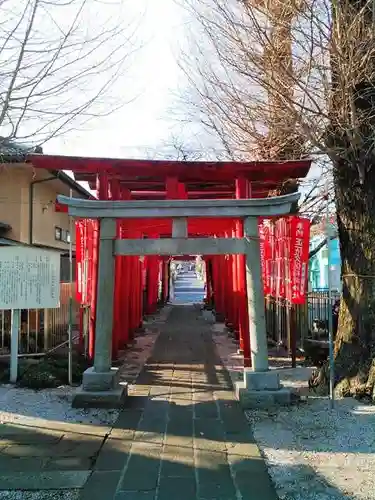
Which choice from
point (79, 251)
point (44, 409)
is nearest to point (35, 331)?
point (79, 251)

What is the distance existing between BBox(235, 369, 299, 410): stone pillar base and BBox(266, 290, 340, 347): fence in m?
3.25

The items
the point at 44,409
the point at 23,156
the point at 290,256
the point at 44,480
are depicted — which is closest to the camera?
the point at 44,480

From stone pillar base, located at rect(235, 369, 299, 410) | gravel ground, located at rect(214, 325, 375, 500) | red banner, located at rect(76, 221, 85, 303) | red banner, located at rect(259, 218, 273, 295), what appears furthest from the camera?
red banner, located at rect(259, 218, 273, 295)

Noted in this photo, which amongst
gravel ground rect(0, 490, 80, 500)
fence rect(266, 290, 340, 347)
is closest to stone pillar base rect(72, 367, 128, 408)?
gravel ground rect(0, 490, 80, 500)

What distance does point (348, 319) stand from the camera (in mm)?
7754

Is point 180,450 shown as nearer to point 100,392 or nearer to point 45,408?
point 100,392

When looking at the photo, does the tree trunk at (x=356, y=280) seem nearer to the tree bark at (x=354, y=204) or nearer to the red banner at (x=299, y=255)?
the tree bark at (x=354, y=204)

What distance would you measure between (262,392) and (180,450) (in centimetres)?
213

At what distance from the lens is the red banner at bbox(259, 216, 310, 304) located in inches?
375

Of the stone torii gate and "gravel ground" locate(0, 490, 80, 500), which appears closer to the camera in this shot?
"gravel ground" locate(0, 490, 80, 500)

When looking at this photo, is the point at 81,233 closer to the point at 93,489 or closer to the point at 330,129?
the point at 330,129

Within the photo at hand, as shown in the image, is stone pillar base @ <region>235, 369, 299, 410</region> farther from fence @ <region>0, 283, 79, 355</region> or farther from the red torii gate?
fence @ <region>0, 283, 79, 355</region>

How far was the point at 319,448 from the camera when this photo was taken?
5.33 meters

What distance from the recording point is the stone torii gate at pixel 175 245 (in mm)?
7375
